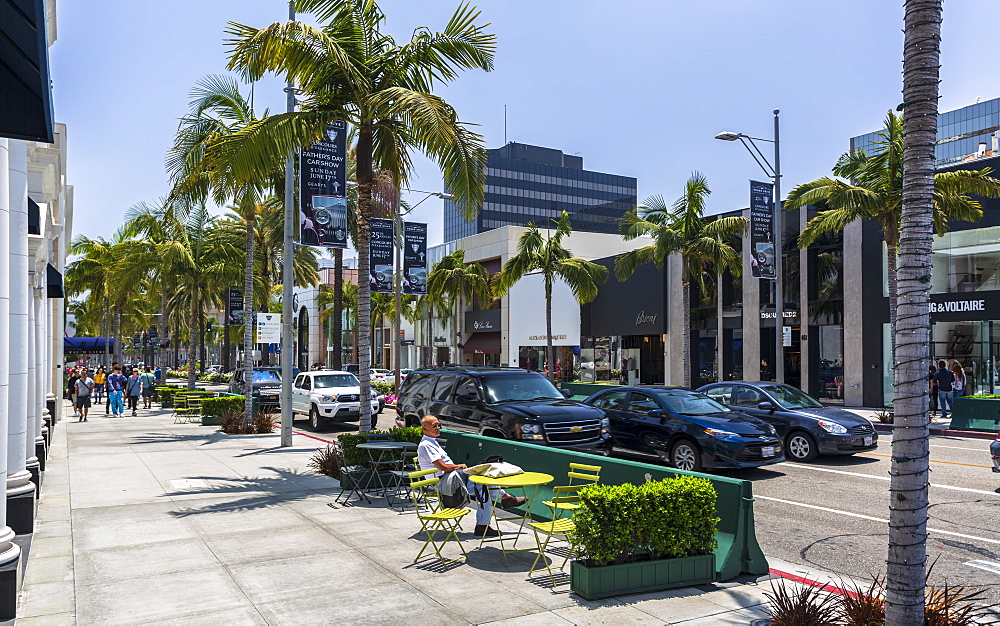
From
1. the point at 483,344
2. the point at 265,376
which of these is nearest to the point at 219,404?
the point at 265,376

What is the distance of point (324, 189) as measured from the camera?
49.7 feet

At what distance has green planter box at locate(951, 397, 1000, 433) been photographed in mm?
21406

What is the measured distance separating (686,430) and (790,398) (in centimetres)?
446

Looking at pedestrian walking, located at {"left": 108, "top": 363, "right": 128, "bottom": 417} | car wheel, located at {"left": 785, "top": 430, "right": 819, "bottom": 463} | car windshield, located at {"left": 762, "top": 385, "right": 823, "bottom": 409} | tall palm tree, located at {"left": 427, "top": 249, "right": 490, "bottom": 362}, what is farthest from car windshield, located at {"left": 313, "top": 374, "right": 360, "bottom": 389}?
tall palm tree, located at {"left": 427, "top": 249, "right": 490, "bottom": 362}

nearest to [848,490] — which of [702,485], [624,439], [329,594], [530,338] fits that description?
[624,439]

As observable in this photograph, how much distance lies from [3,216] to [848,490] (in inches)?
469

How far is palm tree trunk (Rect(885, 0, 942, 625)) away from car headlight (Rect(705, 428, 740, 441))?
26.9 ft

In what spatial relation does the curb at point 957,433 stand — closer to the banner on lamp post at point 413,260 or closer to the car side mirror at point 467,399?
the car side mirror at point 467,399

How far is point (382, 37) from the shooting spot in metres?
13.3

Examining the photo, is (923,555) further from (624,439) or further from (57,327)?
(57,327)

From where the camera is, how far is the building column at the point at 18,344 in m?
7.92

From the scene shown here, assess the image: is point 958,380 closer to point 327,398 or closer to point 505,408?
point 505,408

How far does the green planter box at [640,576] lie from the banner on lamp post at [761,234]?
19.5 metres

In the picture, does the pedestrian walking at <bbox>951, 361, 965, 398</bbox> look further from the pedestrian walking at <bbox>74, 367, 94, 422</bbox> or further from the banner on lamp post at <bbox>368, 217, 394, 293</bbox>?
the pedestrian walking at <bbox>74, 367, 94, 422</bbox>
